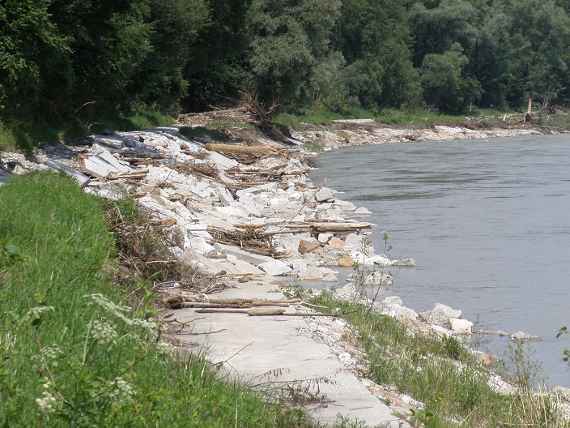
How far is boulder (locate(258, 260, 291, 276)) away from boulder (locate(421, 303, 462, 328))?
8.26ft

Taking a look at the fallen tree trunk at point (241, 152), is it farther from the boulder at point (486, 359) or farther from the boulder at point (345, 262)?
the boulder at point (486, 359)

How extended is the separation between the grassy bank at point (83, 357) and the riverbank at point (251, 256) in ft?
2.54

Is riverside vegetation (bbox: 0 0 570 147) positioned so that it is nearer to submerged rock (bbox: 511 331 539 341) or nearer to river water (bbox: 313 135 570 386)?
river water (bbox: 313 135 570 386)

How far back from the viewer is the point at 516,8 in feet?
338

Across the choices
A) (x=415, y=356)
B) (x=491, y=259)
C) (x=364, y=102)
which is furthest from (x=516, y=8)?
(x=415, y=356)

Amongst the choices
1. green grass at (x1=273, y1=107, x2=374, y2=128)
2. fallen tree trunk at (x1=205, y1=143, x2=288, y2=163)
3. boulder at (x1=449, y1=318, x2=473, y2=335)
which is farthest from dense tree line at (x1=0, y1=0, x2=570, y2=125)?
boulder at (x1=449, y1=318, x2=473, y2=335)

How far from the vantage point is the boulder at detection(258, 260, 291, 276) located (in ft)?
49.1

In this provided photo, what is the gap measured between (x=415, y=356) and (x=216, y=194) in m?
14.2

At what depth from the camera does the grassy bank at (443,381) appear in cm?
787

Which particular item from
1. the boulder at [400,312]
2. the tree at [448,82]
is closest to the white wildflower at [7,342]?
the boulder at [400,312]

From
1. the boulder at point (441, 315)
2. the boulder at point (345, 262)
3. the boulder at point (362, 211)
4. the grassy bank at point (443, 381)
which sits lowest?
the boulder at point (362, 211)

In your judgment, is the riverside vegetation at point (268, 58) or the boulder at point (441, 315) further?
the riverside vegetation at point (268, 58)

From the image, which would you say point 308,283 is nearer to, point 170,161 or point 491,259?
point 491,259

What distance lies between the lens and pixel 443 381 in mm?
8742
